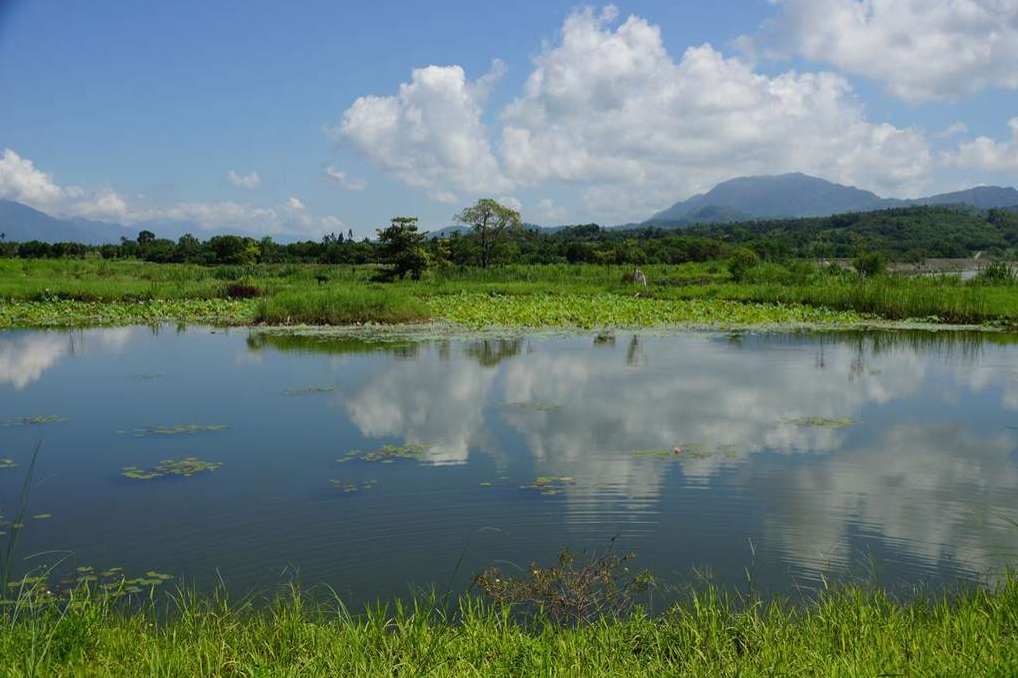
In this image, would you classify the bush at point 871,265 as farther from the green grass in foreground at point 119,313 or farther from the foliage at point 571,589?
the foliage at point 571,589

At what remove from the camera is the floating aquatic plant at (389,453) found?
6.81 m

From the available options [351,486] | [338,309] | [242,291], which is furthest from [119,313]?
[351,486]

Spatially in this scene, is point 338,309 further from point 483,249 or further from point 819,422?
point 483,249

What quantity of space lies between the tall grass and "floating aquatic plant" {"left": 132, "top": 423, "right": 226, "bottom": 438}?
10.9 m

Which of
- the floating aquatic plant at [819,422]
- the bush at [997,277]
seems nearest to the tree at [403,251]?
the bush at [997,277]

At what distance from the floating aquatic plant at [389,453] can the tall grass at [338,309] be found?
12.2 metres

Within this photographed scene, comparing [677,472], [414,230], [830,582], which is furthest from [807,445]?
[414,230]

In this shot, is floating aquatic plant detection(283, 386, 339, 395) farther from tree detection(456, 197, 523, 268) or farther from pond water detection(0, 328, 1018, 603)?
tree detection(456, 197, 523, 268)

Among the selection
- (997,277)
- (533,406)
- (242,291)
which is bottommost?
(533,406)

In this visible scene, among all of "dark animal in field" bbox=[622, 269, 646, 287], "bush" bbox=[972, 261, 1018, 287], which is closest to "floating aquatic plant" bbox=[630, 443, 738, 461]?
"bush" bbox=[972, 261, 1018, 287]

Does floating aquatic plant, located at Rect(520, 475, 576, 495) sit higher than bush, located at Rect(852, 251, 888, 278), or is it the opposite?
bush, located at Rect(852, 251, 888, 278)

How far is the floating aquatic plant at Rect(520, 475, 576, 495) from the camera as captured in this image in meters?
5.80

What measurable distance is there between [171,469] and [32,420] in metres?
3.01

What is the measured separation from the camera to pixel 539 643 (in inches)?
123
